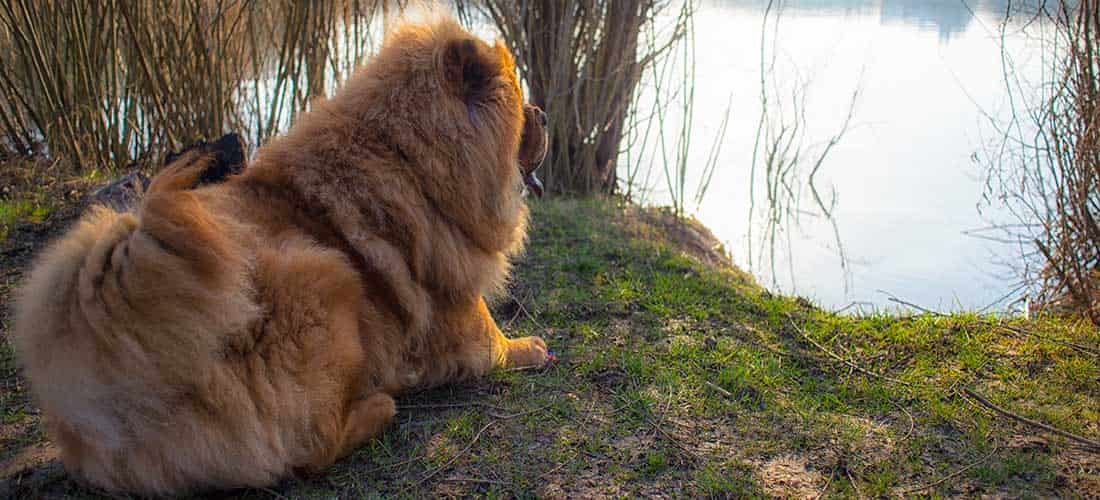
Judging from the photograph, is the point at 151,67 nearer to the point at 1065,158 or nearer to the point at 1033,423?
the point at 1033,423

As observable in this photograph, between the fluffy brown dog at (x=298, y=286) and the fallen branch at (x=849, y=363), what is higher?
the fluffy brown dog at (x=298, y=286)

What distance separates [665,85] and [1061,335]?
3793 mm

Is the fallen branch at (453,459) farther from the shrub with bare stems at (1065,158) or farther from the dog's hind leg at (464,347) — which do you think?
the shrub with bare stems at (1065,158)

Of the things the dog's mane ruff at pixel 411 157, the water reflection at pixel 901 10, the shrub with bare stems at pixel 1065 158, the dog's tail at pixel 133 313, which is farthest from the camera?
the water reflection at pixel 901 10

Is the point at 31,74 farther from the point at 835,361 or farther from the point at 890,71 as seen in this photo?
the point at 890,71

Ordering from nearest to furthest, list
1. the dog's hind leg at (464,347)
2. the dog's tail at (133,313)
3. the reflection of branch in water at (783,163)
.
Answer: the dog's tail at (133,313) → the dog's hind leg at (464,347) → the reflection of branch in water at (783,163)

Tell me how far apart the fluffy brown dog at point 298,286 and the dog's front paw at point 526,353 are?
1 cm

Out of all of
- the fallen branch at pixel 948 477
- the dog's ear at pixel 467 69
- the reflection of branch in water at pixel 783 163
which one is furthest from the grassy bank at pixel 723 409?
the reflection of branch in water at pixel 783 163

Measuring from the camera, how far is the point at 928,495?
3.01 meters

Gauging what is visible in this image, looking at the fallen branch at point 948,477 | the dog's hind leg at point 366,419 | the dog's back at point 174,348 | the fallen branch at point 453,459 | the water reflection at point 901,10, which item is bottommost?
the fallen branch at point 948,477

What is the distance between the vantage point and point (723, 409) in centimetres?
365

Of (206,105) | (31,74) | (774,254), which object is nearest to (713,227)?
(774,254)

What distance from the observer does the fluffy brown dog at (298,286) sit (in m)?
2.40

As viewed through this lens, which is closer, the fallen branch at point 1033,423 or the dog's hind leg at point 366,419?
the dog's hind leg at point 366,419
